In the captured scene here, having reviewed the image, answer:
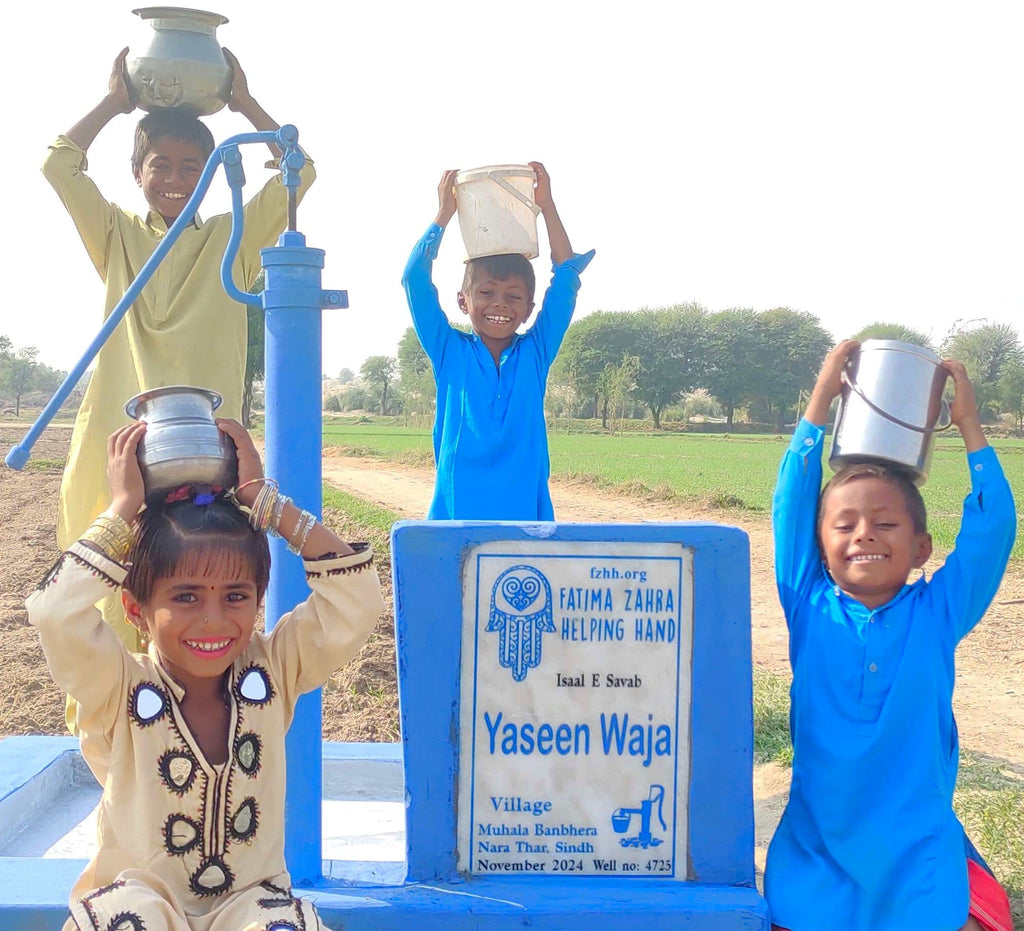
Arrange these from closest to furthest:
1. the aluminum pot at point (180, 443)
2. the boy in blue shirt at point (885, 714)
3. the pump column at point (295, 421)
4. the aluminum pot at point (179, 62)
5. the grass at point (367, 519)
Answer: the aluminum pot at point (180, 443)
the boy in blue shirt at point (885, 714)
the pump column at point (295, 421)
the aluminum pot at point (179, 62)
the grass at point (367, 519)

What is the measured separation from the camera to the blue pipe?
7.46ft

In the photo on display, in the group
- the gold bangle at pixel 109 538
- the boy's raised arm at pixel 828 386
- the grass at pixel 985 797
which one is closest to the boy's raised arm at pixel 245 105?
the gold bangle at pixel 109 538

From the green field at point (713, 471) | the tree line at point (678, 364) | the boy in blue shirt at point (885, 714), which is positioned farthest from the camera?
the tree line at point (678, 364)

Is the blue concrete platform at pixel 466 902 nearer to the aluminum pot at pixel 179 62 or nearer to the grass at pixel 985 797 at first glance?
the grass at pixel 985 797

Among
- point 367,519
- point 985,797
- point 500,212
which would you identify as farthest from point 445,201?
point 367,519

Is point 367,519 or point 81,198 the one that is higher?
point 81,198

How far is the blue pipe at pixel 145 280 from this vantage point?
2273 mm

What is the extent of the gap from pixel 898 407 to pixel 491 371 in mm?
→ 1214

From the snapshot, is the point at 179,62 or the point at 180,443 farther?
the point at 179,62

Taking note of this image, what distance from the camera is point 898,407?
2336mm

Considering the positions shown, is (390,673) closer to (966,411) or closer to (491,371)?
(491,371)

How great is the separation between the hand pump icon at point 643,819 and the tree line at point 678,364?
59.1m

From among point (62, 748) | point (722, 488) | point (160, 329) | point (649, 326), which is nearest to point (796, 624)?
point (160, 329)

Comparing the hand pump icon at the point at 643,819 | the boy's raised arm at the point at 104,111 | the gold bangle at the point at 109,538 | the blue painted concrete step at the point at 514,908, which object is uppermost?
the boy's raised arm at the point at 104,111
